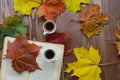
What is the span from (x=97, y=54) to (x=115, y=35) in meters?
0.13

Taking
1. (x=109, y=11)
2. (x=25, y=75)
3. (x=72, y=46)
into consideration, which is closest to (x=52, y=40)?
(x=72, y=46)

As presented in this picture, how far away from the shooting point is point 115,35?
4.42ft

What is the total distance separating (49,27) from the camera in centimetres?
133

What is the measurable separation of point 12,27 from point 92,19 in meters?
0.37

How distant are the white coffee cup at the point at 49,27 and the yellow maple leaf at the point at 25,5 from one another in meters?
0.10

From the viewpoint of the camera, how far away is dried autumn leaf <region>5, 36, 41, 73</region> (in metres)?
1.27

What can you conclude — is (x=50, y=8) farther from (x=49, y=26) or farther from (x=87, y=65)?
(x=87, y=65)

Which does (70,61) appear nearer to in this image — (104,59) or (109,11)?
(104,59)

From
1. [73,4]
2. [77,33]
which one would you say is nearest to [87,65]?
[77,33]

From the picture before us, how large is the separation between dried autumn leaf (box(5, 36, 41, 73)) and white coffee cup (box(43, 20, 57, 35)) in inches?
3.3

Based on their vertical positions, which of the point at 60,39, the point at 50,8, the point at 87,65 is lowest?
the point at 87,65

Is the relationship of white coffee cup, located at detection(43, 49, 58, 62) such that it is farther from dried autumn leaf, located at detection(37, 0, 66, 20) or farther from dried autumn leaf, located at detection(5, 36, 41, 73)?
dried autumn leaf, located at detection(37, 0, 66, 20)

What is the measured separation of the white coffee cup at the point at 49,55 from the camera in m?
1.29

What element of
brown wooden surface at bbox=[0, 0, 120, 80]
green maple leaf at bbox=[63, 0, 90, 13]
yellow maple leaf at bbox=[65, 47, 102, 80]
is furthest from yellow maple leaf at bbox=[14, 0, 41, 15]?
yellow maple leaf at bbox=[65, 47, 102, 80]
